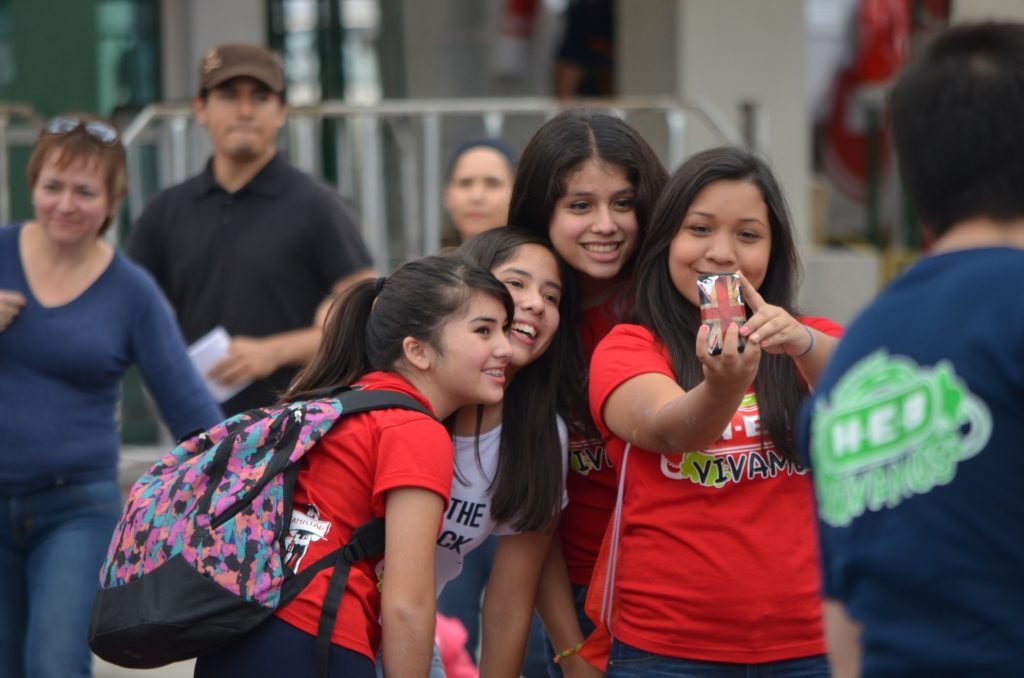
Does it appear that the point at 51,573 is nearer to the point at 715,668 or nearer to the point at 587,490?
the point at 587,490

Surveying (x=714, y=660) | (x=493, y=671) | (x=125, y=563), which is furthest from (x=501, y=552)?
(x=125, y=563)

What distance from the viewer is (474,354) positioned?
311 cm

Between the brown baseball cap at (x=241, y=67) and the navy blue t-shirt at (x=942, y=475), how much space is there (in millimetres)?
3819

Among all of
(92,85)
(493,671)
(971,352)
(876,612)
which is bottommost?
(493,671)

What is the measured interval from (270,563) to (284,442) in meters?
0.23

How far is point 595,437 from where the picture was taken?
10.9 ft

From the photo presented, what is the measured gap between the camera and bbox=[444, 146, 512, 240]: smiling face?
559 centimetres

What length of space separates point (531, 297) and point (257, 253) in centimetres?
214

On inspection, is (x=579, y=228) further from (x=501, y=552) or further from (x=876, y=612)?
(x=876, y=612)

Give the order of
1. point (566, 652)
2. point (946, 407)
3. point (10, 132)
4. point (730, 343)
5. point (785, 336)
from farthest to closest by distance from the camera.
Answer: point (10, 132), point (566, 652), point (785, 336), point (730, 343), point (946, 407)

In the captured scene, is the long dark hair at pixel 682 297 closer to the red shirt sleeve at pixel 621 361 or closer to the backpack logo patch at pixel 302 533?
the red shirt sleeve at pixel 621 361

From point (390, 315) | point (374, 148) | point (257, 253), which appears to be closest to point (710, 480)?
point (390, 315)

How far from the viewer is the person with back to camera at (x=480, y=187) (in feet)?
18.4

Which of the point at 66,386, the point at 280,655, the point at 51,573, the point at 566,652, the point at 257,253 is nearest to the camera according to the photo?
the point at 280,655
